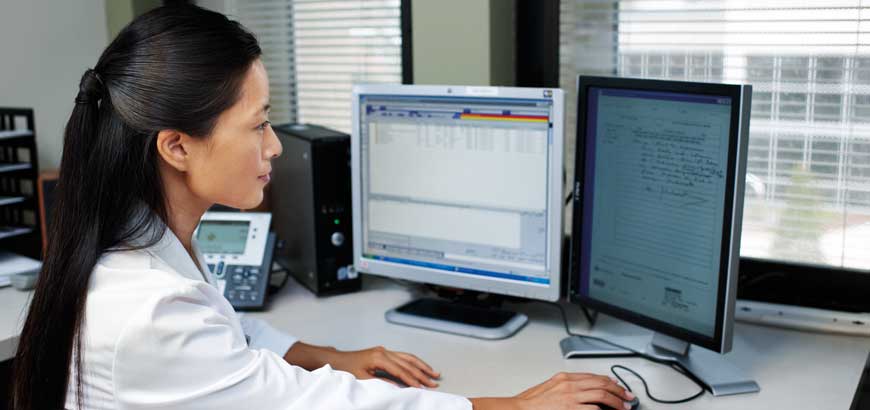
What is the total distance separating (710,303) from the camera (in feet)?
4.83

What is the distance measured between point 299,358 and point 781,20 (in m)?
1.17

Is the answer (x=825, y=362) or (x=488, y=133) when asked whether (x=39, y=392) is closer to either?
(x=488, y=133)

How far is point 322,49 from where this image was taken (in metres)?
2.52

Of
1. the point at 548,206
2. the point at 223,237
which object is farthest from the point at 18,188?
the point at 548,206

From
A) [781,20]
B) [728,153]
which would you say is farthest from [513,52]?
[728,153]

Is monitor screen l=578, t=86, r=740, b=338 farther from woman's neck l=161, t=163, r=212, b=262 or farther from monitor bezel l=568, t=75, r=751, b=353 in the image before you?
woman's neck l=161, t=163, r=212, b=262

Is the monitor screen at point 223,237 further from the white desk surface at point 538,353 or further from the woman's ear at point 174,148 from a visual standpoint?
the woman's ear at point 174,148

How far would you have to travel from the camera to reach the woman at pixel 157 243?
3.51ft

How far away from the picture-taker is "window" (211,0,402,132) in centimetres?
239

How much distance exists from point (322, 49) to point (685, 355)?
1.40 meters

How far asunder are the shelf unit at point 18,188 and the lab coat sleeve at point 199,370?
4.02 feet

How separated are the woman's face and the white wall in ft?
4.77

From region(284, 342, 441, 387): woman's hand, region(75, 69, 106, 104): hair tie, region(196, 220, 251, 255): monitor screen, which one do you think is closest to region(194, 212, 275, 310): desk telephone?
region(196, 220, 251, 255): monitor screen

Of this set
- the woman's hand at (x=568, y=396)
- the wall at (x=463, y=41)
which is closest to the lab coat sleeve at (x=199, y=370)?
the woman's hand at (x=568, y=396)
